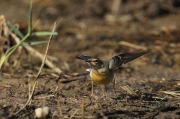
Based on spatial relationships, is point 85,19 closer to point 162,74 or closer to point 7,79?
point 162,74

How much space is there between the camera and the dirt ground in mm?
4254

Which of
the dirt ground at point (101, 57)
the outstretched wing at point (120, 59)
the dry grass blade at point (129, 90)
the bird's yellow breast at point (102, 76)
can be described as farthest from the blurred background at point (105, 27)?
the bird's yellow breast at point (102, 76)

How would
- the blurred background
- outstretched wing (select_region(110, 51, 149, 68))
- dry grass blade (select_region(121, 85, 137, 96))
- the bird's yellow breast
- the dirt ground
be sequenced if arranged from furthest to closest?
the blurred background → dry grass blade (select_region(121, 85, 137, 96)) → outstretched wing (select_region(110, 51, 149, 68)) → the bird's yellow breast → the dirt ground

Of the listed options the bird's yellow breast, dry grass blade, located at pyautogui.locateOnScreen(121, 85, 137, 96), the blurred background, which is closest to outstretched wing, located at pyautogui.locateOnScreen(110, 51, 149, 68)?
the bird's yellow breast

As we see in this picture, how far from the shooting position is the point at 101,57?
7.14 m

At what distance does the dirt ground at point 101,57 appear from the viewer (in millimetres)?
4254

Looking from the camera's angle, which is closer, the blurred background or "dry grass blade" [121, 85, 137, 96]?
"dry grass blade" [121, 85, 137, 96]

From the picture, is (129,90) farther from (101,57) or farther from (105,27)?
(105,27)

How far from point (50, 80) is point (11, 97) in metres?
0.82

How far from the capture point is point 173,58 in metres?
6.92

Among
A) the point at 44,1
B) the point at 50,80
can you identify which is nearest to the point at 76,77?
the point at 50,80

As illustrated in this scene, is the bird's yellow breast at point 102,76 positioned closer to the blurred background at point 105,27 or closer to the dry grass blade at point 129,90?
the dry grass blade at point 129,90

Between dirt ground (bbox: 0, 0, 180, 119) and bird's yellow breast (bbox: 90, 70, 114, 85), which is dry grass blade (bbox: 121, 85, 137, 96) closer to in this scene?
dirt ground (bbox: 0, 0, 180, 119)

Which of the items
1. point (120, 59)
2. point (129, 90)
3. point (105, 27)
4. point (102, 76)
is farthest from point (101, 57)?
point (102, 76)
